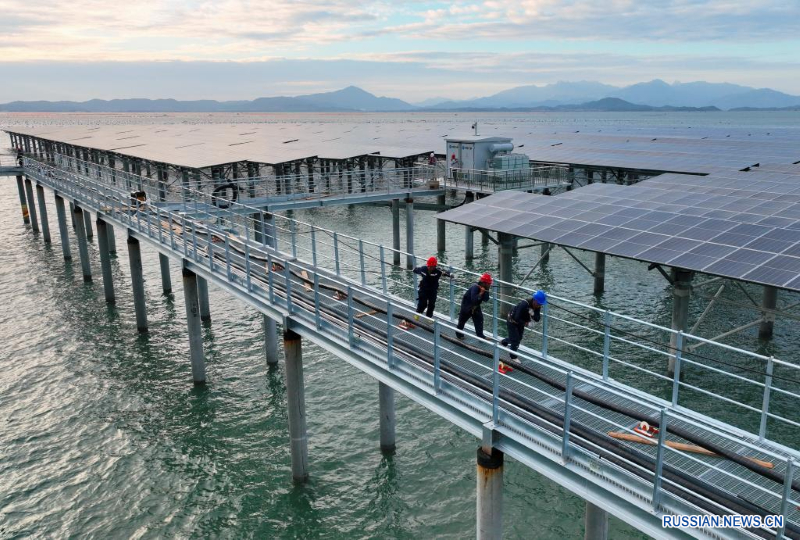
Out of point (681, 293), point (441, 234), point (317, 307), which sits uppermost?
point (317, 307)

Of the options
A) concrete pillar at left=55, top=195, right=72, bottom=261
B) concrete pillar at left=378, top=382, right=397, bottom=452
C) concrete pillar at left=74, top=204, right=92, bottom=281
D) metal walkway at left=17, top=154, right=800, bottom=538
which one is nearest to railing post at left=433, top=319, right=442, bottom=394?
metal walkway at left=17, top=154, right=800, bottom=538

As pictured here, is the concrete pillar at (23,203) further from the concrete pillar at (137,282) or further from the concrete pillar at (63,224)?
the concrete pillar at (137,282)

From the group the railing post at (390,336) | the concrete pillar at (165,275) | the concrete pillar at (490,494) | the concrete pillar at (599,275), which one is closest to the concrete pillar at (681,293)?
the railing post at (390,336)

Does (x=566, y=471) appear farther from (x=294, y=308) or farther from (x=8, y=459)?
(x=8, y=459)

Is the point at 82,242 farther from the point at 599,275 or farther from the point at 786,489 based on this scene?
the point at 786,489

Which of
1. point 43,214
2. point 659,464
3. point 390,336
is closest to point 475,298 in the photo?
point 390,336

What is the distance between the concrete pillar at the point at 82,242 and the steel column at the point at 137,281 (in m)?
9.91

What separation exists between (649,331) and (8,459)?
74.6ft

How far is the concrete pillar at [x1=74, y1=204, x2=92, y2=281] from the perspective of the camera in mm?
33875

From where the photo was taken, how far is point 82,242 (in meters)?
34.2

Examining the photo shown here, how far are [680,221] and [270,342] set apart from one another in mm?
14981

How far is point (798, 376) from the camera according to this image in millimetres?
21219

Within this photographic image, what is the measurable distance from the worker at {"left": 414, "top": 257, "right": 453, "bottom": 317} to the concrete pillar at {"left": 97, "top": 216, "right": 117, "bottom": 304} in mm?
20870

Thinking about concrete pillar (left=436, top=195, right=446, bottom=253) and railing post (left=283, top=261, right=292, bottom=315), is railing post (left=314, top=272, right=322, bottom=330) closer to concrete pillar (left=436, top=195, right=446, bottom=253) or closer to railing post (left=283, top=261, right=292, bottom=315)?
railing post (left=283, top=261, right=292, bottom=315)
